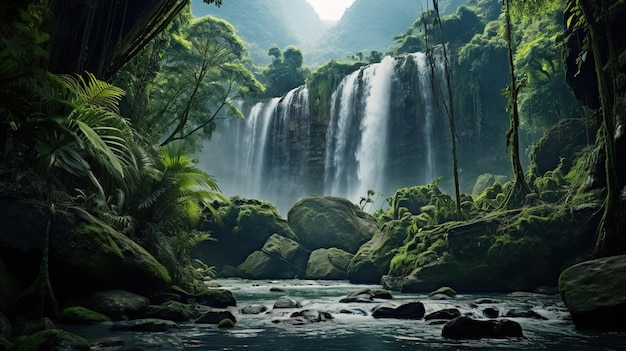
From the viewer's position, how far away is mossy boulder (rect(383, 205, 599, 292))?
37.3 feet

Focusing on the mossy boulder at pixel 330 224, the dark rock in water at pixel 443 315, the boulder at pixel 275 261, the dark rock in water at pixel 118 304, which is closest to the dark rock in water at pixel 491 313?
the dark rock in water at pixel 443 315

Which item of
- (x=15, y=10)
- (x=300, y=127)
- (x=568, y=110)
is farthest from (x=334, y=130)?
(x=15, y=10)

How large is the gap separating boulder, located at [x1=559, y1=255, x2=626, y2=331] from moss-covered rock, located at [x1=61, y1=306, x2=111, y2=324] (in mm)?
6689

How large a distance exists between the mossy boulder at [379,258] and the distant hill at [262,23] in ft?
258

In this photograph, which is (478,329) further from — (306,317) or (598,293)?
→ (306,317)

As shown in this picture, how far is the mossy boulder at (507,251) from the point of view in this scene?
448 inches

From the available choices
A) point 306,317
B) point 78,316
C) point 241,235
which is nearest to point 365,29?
point 241,235

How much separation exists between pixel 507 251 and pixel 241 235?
14.2 metres

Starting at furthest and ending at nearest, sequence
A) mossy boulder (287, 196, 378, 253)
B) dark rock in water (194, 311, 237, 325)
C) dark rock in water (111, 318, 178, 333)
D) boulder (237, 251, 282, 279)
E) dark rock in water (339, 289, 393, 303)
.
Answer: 1. mossy boulder (287, 196, 378, 253)
2. boulder (237, 251, 282, 279)
3. dark rock in water (339, 289, 393, 303)
4. dark rock in water (194, 311, 237, 325)
5. dark rock in water (111, 318, 178, 333)

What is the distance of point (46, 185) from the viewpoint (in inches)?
256

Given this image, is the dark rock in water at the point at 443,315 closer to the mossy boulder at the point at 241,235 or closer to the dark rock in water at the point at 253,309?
the dark rock in water at the point at 253,309

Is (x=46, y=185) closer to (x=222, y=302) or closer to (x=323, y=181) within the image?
(x=222, y=302)

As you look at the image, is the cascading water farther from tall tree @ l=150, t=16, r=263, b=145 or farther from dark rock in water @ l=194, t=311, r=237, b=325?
dark rock in water @ l=194, t=311, r=237, b=325

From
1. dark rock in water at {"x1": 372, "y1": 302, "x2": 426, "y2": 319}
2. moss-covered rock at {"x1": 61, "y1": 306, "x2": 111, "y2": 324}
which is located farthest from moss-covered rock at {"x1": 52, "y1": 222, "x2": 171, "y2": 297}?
dark rock in water at {"x1": 372, "y1": 302, "x2": 426, "y2": 319}
